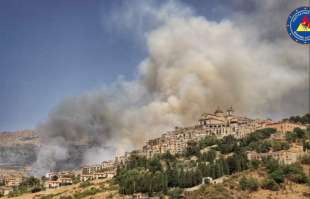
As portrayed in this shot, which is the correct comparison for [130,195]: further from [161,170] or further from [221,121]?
[221,121]

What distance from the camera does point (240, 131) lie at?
71.2 m

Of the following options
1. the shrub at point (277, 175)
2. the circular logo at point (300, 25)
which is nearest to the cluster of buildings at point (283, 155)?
the shrub at point (277, 175)

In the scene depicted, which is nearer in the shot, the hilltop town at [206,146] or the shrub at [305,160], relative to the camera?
the shrub at [305,160]

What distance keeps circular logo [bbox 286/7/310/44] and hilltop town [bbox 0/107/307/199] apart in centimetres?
3307

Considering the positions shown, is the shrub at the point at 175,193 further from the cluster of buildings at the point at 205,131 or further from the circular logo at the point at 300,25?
the circular logo at the point at 300,25

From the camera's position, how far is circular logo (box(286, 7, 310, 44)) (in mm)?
17359

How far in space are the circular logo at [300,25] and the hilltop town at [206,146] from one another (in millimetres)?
33071

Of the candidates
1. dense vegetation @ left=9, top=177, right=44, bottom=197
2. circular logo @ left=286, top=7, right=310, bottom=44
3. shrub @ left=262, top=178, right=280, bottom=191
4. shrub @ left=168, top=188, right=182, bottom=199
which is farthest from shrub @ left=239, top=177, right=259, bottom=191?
dense vegetation @ left=9, top=177, right=44, bottom=197

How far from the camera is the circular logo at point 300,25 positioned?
57.0ft

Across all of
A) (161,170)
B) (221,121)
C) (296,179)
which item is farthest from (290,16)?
(221,121)

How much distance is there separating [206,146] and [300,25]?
162ft

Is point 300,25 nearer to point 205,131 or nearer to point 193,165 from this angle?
point 193,165

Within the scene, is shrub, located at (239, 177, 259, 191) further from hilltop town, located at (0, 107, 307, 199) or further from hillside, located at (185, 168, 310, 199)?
hilltop town, located at (0, 107, 307, 199)

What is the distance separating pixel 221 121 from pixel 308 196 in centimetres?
3762
